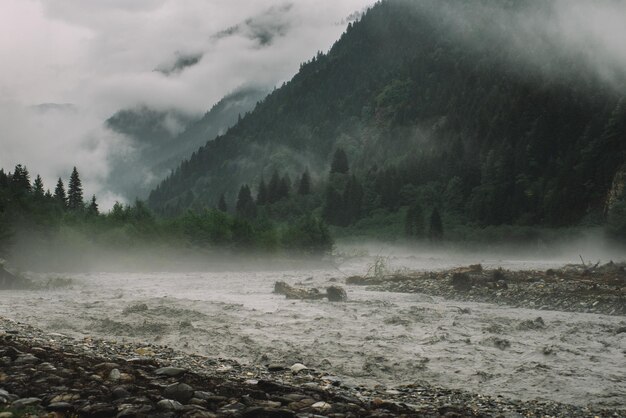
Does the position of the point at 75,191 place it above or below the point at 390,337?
above

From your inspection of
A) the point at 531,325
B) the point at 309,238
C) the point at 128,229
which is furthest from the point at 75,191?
the point at 531,325

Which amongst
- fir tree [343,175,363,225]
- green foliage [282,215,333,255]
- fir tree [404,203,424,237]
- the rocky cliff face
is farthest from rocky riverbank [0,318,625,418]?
fir tree [343,175,363,225]

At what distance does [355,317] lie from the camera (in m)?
27.4

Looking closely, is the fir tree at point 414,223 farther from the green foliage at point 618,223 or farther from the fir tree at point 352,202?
the green foliage at point 618,223

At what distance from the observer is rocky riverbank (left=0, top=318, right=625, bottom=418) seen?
10078mm

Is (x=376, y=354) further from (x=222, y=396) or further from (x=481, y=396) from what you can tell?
(x=222, y=396)

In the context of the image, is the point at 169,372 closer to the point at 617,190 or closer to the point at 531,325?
the point at 531,325

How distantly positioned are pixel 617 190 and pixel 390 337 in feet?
376

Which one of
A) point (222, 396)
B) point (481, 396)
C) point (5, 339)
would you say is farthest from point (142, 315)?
point (481, 396)

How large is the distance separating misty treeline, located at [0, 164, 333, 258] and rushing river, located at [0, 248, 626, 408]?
124ft

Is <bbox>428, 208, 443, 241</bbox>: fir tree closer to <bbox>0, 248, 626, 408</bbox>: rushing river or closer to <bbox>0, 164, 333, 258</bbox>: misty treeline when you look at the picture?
<bbox>0, 164, 333, 258</bbox>: misty treeline

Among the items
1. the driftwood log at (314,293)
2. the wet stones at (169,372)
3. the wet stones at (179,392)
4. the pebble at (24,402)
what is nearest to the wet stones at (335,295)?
the driftwood log at (314,293)

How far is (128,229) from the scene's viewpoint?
3519 inches

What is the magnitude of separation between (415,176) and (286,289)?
16143cm
